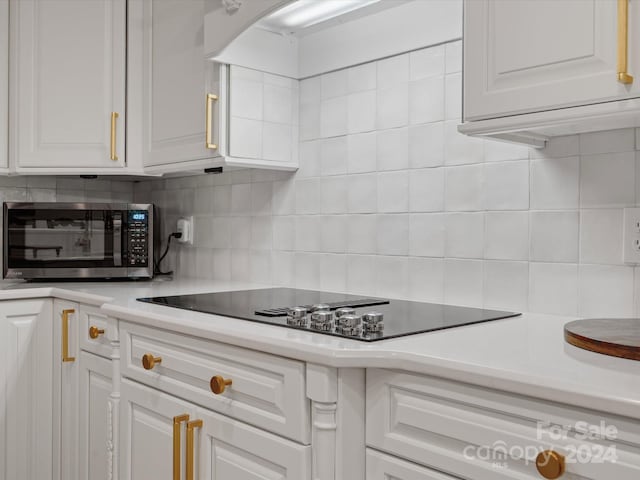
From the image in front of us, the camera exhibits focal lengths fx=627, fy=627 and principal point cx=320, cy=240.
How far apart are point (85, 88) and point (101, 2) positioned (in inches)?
12.3

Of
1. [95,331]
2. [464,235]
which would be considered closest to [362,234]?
[464,235]

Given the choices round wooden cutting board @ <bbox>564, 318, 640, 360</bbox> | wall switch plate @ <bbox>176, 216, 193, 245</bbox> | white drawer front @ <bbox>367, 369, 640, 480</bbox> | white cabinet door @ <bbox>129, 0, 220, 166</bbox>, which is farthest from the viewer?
wall switch plate @ <bbox>176, 216, 193, 245</bbox>

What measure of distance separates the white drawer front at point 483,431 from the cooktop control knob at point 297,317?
9.2 inches

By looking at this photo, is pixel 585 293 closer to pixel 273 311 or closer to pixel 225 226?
pixel 273 311

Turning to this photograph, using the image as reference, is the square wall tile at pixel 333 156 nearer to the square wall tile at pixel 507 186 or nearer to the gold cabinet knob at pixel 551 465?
the square wall tile at pixel 507 186

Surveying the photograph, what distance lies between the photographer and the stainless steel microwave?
7.39 feet

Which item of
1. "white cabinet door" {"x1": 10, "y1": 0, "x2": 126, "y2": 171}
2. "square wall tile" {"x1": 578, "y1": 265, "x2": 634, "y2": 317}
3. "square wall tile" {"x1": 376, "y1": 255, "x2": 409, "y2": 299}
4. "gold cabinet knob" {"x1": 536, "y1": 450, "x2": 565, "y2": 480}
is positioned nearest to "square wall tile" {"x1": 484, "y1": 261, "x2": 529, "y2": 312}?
"square wall tile" {"x1": 578, "y1": 265, "x2": 634, "y2": 317}

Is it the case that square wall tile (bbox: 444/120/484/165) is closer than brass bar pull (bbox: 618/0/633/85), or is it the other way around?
brass bar pull (bbox: 618/0/633/85)

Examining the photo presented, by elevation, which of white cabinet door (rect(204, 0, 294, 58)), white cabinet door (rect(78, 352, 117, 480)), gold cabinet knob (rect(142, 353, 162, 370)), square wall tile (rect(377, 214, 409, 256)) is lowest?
white cabinet door (rect(78, 352, 117, 480))

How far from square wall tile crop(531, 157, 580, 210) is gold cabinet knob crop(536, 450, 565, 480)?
2.34 ft

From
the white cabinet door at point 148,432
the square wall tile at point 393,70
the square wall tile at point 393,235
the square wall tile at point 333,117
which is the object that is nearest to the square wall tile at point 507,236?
the square wall tile at point 393,235

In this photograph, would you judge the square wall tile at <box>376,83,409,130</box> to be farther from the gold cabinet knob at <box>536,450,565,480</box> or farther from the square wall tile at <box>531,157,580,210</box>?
the gold cabinet knob at <box>536,450,565,480</box>

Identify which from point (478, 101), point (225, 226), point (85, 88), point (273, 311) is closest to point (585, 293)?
point (478, 101)

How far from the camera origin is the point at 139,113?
7.36 ft
